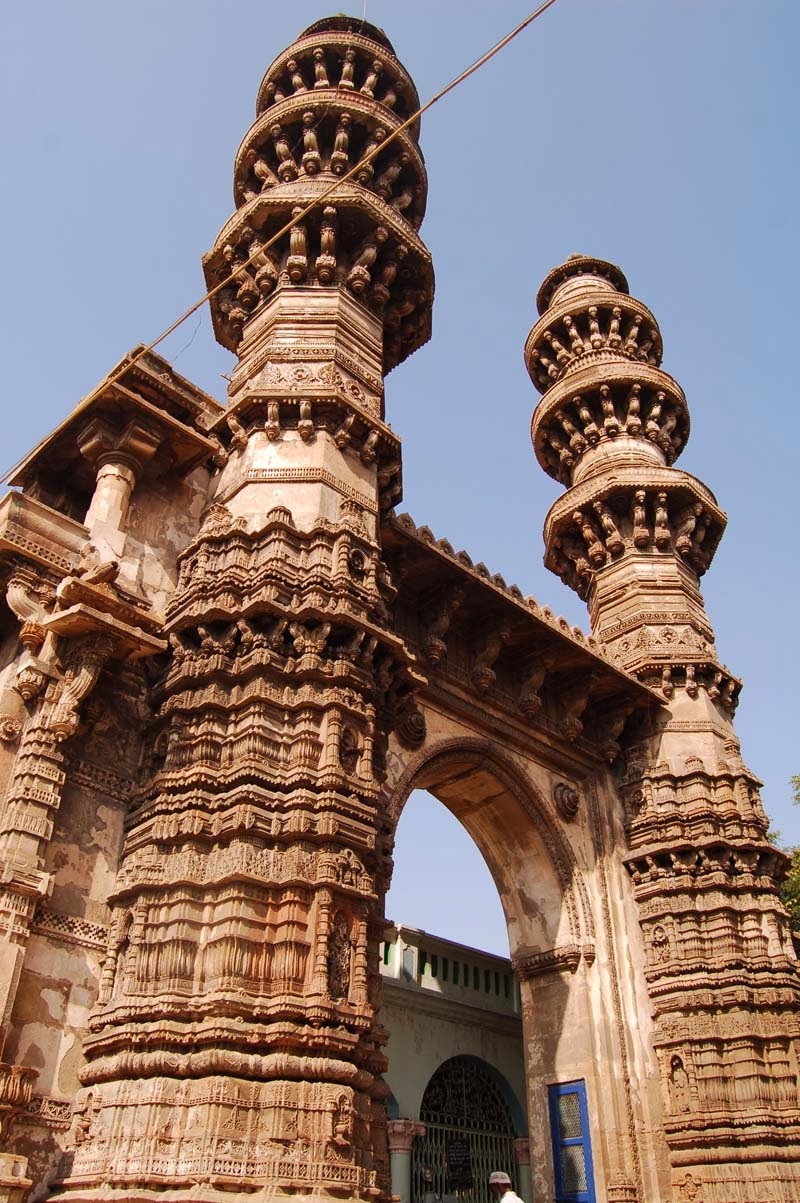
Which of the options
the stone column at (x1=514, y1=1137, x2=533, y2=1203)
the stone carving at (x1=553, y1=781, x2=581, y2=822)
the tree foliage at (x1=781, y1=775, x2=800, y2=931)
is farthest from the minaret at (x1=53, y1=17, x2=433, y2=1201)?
the tree foliage at (x1=781, y1=775, x2=800, y2=931)

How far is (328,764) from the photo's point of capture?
8.70 metres

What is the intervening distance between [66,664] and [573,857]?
829 centimetres

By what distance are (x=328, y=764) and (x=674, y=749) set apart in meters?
8.54

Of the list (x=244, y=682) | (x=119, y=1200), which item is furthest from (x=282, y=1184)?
(x=244, y=682)

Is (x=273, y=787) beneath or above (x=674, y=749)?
beneath

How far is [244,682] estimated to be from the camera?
9297mm

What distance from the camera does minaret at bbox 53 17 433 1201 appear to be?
23.0ft

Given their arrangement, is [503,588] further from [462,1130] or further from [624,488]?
[462,1130]

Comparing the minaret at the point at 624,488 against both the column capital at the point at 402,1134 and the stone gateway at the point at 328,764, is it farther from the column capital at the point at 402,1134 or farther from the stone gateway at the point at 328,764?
the column capital at the point at 402,1134

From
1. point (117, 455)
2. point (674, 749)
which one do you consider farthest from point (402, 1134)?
point (117, 455)

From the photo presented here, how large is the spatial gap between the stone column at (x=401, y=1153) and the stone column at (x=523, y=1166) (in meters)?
1.98

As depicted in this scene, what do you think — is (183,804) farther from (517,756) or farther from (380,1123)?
(517,756)

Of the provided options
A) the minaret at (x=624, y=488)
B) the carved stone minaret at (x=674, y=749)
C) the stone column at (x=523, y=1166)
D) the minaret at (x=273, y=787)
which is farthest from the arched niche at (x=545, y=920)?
the minaret at (x=624, y=488)

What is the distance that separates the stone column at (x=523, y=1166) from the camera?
15.7 m
